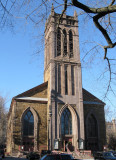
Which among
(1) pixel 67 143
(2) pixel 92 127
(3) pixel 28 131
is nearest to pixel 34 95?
(3) pixel 28 131

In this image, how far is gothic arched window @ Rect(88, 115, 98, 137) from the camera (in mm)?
35800

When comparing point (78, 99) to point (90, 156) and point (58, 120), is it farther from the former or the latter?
point (90, 156)

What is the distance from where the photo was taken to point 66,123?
33219 mm

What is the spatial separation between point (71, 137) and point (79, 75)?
1145cm

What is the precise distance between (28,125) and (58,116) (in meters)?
5.37

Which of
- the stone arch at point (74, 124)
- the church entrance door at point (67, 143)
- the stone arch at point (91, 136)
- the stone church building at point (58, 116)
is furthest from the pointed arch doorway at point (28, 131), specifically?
the stone arch at point (91, 136)

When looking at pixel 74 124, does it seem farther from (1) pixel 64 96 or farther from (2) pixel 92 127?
(1) pixel 64 96

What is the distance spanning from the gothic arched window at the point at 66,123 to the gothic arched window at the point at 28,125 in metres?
5.24

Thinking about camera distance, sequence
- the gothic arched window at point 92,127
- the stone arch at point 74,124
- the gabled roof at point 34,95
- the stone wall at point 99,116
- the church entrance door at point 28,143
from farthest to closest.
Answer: the gothic arched window at point 92,127
the stone wall at point 99,116
the gabled roof at point 34,95
the stone arch at point 74,124
the church entrance door at point 28,143

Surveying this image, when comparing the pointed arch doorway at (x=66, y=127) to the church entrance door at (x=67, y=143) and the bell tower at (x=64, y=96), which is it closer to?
the church entrance door at (x=67, y=143)

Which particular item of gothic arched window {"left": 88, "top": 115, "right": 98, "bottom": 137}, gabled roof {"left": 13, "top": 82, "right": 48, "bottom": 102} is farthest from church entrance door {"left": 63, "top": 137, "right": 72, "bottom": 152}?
gabled roof {"left": 13, "top": 82, "right": 48, "bottom": 102}

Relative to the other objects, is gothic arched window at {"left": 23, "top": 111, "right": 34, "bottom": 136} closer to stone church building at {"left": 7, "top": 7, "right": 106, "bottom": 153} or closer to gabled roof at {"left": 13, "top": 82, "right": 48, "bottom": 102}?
stone church building at {"left": 7, "top": 7, "right": 106, "bottom": 153}

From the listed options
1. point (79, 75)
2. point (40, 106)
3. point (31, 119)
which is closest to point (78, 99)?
point (79, 75)

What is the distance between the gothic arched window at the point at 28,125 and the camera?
3266 centimetres
